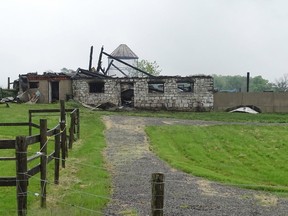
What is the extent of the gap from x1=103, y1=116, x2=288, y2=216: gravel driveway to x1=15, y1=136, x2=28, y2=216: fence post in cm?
158

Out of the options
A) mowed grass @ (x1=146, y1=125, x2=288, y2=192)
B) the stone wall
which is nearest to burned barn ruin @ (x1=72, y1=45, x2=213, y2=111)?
the stone wall

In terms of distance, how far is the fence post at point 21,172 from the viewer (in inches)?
278

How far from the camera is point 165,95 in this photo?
121ft

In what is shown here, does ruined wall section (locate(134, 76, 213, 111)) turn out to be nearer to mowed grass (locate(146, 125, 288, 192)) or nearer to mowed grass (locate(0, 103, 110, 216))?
mowed grass (locate(146, 125, 288, 192))

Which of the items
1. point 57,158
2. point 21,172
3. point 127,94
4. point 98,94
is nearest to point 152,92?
point 127,94

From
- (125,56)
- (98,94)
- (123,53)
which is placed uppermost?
(123,53)

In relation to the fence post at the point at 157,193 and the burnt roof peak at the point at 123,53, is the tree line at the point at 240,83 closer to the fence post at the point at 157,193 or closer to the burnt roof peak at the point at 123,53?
the burnt roof peak at the point at 123,53

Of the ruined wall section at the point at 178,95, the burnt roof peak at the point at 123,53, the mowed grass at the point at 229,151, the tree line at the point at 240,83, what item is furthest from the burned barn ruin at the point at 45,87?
the tree line at the point at 240,83

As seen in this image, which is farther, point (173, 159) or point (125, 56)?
point (125, 56)

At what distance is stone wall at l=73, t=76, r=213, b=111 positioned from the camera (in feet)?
121

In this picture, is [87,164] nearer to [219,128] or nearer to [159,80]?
[219,128]

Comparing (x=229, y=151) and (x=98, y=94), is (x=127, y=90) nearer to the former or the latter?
(x=98, y=94)

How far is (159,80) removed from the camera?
121ft

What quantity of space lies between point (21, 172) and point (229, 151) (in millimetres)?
13557
